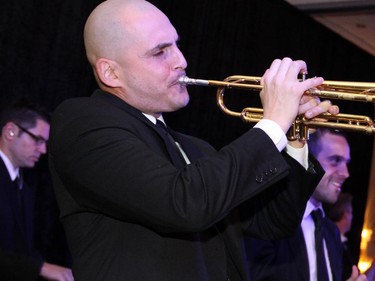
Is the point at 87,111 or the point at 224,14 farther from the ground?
the point at 224,14

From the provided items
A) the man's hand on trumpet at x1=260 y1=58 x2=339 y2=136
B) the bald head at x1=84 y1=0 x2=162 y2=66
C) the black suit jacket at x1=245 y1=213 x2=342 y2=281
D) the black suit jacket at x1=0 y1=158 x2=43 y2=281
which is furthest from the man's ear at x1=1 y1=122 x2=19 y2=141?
the man's hand on trumpet at x1=260 y1=58 x2=339 y2=136

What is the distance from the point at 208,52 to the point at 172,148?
152 inches

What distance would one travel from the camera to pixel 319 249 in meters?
2.93

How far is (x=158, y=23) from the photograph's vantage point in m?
Result: 1.92

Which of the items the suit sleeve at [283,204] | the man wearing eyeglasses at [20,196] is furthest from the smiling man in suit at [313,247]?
the man wearing eyeglasses at [20,196]

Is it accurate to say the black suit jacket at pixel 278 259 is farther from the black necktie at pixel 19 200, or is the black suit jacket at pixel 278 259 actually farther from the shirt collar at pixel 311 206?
the black necktie at pixel 19 200

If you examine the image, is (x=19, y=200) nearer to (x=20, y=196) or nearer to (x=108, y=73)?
(x=20, y=196)

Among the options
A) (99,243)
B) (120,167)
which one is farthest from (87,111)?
(99,243)

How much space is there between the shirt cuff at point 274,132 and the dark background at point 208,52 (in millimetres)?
2788

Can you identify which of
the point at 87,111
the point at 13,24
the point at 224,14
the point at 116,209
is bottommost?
the point at 116,209

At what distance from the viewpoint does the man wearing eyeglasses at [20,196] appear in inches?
129

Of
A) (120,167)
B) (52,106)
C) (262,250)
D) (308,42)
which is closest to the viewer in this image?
(120,167)

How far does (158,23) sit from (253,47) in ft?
13.9

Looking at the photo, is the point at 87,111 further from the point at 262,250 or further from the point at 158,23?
the point at 262,250
